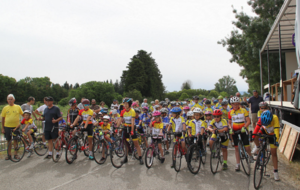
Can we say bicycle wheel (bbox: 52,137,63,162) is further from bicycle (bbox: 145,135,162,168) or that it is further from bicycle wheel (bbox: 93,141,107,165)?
bicycle (bbox: 145,135,162,168)

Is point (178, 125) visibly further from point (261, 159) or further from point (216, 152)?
point (261, 159)

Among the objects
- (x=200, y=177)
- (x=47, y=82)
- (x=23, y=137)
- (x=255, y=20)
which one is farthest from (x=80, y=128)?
(x=47, y=82)

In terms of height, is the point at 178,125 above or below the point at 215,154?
above

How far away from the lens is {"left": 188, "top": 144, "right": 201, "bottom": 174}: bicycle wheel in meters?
5.99

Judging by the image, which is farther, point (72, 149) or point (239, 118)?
point (72, 149)

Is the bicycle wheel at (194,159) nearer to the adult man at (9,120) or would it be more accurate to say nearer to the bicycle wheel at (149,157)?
the bicycle wheel at (149,157)

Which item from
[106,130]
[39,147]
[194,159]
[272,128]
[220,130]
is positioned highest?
[272,128]

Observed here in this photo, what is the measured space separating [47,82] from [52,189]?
129700mm

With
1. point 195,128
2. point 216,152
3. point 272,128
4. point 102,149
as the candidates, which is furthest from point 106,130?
point 272,128

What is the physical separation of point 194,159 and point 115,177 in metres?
2.15

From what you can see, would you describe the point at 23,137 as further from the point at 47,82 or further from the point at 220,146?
the point at 47,82

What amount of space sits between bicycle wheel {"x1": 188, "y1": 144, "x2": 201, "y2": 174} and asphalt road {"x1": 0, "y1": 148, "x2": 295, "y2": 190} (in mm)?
171

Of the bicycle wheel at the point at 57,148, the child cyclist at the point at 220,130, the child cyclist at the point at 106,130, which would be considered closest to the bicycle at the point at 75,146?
the bicycle wheel at the point at 57,148

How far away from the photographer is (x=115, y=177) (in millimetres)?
5863
